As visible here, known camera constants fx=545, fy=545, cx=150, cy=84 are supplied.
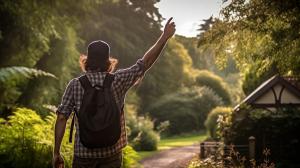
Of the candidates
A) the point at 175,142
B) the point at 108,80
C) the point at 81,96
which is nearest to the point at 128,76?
the point at 108,80

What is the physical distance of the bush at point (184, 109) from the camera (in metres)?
43.7

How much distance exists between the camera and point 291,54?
1148 cm

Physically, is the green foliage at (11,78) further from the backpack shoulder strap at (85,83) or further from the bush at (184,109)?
the bush at (184,109)

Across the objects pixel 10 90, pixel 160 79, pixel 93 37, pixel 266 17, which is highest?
pixel 93 37

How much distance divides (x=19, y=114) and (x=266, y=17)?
17.8 ft

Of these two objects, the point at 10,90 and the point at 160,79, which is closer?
the point at 10,90

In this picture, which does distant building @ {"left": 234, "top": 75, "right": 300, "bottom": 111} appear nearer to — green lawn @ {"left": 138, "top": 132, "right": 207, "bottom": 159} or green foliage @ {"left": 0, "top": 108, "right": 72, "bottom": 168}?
green lawn @ {"left": 138, "top": 132, "right": 207, "bottom": 159}

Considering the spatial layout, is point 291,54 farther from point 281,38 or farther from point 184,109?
point 184,109

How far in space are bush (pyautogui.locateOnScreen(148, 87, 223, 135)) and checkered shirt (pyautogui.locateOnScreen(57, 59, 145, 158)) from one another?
38.8m

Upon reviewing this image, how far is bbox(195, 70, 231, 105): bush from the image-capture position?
54.0 meters

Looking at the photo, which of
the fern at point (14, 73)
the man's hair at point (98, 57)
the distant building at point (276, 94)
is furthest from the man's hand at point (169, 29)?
the distant building at point (276, 94)

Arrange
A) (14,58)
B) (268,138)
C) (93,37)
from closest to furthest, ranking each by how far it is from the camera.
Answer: (14,58) < (268,138) < (93,37)

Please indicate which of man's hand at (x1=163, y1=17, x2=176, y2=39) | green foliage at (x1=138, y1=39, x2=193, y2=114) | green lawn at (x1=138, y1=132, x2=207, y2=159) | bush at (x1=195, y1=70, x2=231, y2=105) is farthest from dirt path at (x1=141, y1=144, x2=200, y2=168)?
bush at (x1=195, y1=70, x2=231, y2=105)

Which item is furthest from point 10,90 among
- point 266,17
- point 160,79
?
point 160,79
